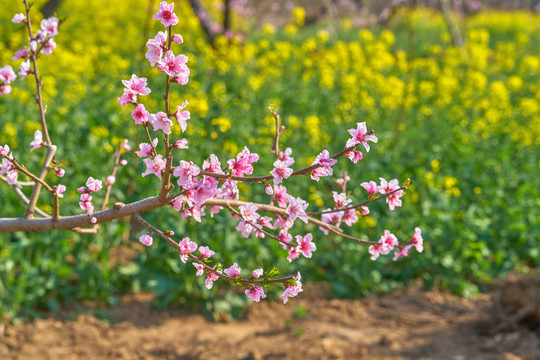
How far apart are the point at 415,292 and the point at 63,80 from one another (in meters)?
4.60

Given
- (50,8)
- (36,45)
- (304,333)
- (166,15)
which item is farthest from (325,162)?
(50,8)

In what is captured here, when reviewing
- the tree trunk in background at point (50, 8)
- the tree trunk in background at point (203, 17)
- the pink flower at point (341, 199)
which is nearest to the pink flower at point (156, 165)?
the pink flower at point (341, 199)

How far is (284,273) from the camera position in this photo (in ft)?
14.8

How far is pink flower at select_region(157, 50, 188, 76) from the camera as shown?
1.44 meters

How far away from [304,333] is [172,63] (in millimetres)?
2776

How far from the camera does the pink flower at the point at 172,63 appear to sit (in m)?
1.44

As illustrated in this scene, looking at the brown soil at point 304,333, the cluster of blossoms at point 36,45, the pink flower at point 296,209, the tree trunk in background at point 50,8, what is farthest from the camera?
the tree trunk in background at point 50,8

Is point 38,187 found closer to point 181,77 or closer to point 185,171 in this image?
point 185,171

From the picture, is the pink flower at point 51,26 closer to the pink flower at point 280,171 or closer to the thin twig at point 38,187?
the thin twig at point 38,187

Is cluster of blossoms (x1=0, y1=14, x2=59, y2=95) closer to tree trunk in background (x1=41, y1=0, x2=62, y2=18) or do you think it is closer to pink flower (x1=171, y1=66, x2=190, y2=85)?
pink flower (x1=171, y1=66, x2=190, y2=85)

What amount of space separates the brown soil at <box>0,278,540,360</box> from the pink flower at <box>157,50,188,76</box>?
8.11 feet

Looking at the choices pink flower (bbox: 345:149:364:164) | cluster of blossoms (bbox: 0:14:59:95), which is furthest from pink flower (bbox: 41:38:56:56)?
pink flower (bbox: 345:149:364:164)

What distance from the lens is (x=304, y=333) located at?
153 inches

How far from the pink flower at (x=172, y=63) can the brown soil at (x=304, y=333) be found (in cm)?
247
